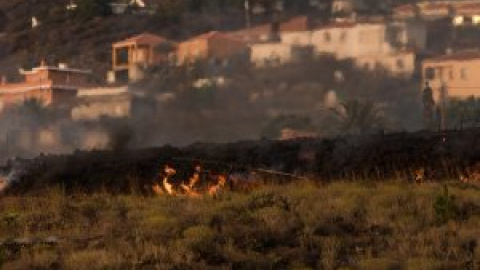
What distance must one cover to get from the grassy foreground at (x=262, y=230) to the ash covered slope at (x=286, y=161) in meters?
3.32

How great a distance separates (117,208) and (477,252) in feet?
26.2

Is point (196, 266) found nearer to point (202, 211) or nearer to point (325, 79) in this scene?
point (202, 211)

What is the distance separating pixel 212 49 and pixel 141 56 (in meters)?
7.43

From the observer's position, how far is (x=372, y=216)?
57.2 ft

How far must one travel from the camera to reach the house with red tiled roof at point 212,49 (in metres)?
95.1

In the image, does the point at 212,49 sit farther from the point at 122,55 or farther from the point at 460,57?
the point at 460,57

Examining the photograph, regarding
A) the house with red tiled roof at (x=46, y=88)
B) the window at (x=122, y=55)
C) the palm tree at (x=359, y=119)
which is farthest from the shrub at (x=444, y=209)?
the window at (x=122, y=55)

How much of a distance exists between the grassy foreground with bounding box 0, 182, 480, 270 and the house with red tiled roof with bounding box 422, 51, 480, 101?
207ft

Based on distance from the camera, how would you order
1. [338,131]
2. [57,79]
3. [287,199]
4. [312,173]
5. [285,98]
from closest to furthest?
[287,199] < [312,173] < [338,131] < [285,98] < [57,79]

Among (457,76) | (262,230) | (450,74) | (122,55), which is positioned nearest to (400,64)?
(450,74)

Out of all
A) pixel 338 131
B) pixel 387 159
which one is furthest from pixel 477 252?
pixel 338 131

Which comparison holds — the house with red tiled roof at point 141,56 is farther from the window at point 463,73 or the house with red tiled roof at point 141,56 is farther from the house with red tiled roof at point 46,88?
the window at point 463,73

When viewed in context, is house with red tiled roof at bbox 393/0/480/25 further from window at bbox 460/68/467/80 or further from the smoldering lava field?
the smoldering lava field

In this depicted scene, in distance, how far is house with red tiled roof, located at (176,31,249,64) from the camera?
312ft
